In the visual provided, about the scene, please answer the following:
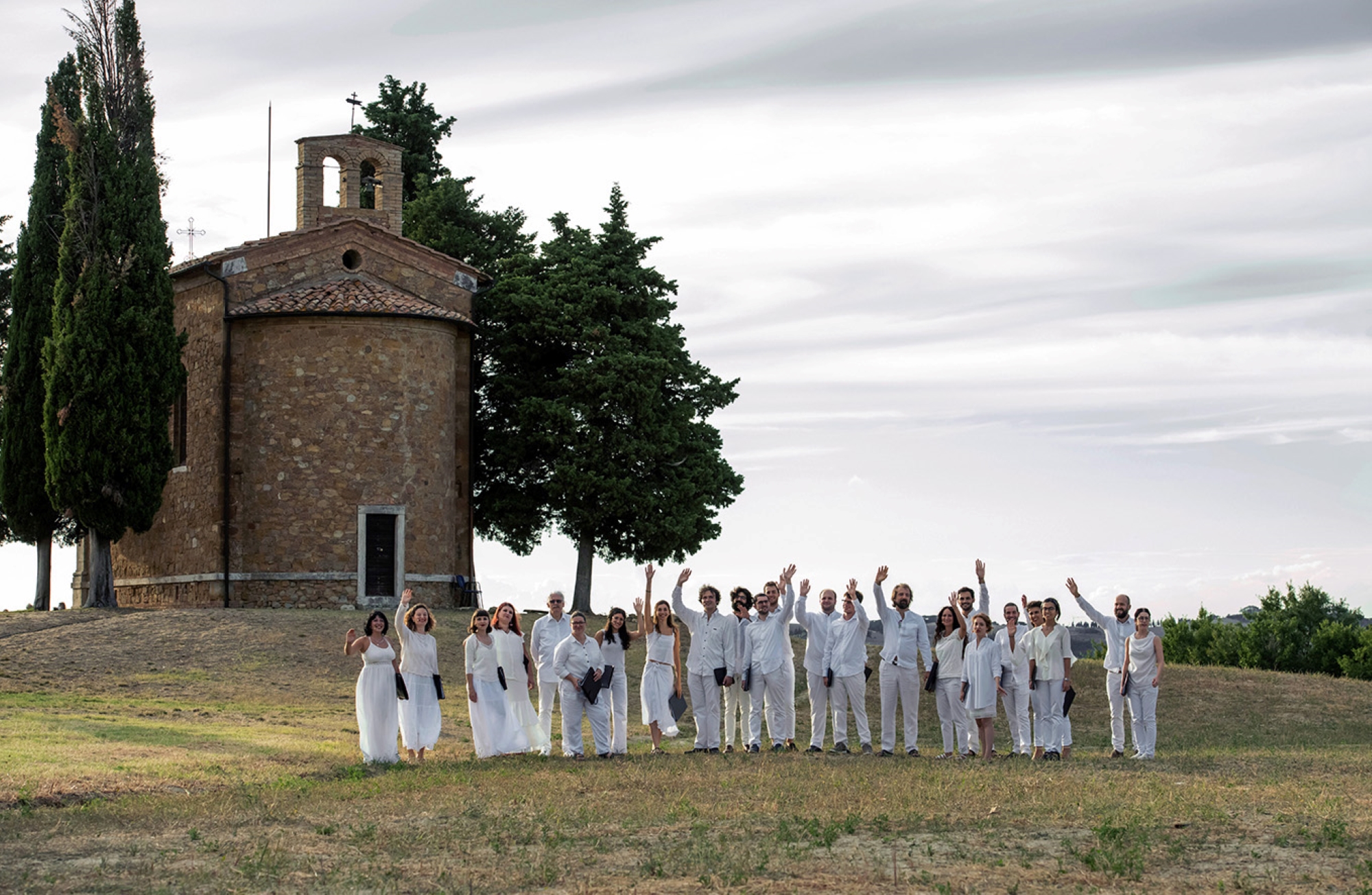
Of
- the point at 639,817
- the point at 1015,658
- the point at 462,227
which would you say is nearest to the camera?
the point at 639,817

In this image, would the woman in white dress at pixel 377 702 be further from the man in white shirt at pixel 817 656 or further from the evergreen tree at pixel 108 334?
the evergreen tree at pixel 108 334

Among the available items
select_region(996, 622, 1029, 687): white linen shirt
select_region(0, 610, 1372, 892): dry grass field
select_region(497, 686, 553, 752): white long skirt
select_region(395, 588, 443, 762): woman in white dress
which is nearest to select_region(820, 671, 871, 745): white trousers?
select_region(0, 610, 1372, 892): dry grass field

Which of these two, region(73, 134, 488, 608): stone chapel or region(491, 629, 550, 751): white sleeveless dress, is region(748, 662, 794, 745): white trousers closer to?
region(491, 629, 550, 751): white sleeveless dress

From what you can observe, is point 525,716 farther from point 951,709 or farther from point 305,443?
point 305,443

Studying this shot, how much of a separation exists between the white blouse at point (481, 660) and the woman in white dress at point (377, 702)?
875 millimetres

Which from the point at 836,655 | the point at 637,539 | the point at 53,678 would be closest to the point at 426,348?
the point at 637,539

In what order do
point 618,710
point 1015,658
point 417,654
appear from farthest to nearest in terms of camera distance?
point 1015,658 → point 618,710 → point 417,654

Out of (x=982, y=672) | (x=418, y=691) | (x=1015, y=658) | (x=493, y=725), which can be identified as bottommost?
(x=493, y=725)

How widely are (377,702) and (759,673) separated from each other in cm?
421

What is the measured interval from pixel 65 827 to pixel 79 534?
76.0 ft

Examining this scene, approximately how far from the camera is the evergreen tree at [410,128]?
156ft

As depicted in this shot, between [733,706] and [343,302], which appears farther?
[343,302]

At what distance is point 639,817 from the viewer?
11.4 metres

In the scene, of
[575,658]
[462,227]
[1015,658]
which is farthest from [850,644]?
[462,227]
